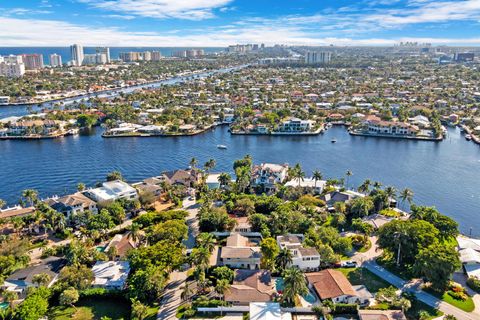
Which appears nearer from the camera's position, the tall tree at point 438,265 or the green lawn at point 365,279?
the tall tree at point 438,265

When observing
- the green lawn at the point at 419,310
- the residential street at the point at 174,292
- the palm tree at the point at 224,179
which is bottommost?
the residential street at the point at 174,292

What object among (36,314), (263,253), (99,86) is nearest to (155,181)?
(263,253)

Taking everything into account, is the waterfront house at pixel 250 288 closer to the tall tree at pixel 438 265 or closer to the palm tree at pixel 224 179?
the tall tree at pixel 438 265

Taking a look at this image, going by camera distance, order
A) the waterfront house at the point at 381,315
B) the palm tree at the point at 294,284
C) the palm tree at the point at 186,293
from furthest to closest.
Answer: the palm tree at the point at 186,293 < the palm tree at the point at 294,284 < the waterfront house at the point at 381,315

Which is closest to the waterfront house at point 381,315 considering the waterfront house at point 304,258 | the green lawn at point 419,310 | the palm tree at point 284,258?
the green lawn at point 419,310

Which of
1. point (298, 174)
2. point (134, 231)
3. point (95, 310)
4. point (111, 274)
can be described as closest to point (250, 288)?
point (111, 274)

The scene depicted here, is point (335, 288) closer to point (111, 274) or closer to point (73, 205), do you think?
point (111, 274)

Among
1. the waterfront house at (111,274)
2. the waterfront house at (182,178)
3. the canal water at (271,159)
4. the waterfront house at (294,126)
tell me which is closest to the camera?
the waterfront house at (111,274)
